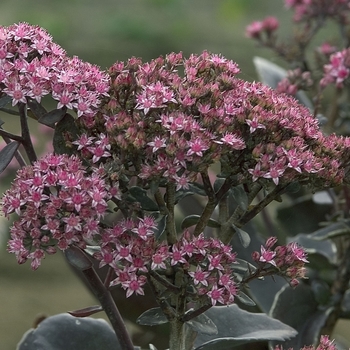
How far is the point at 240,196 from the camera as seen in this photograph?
0.58 m

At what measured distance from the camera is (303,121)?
1.93 ft

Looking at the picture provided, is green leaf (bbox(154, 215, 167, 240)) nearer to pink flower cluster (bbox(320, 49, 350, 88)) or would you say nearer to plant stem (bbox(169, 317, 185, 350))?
plant stem (bbox(169, 317, 185, 350))

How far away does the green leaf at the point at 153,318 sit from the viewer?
0.60 meters

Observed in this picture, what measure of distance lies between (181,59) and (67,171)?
0.51 ft

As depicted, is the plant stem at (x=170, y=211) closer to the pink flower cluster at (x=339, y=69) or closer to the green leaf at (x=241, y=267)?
the green leaf at (x=241, y=267)

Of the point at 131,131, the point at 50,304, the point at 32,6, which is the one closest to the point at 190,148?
the point at 131,131

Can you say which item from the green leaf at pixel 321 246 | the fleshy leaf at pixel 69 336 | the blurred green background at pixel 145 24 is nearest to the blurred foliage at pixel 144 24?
the blurred green background at pixel 145 24

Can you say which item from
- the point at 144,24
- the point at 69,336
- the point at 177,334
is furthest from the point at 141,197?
the point at 144,24

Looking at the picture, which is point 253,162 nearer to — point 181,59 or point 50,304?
point 181,59

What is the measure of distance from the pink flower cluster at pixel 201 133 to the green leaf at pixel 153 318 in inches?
4.5

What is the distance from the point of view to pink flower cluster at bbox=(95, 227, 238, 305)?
0.55 meters

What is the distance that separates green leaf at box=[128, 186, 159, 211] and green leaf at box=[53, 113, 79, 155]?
6 cm

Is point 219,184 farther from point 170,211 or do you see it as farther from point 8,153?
point 8,153

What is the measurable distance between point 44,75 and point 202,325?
0.79ft
